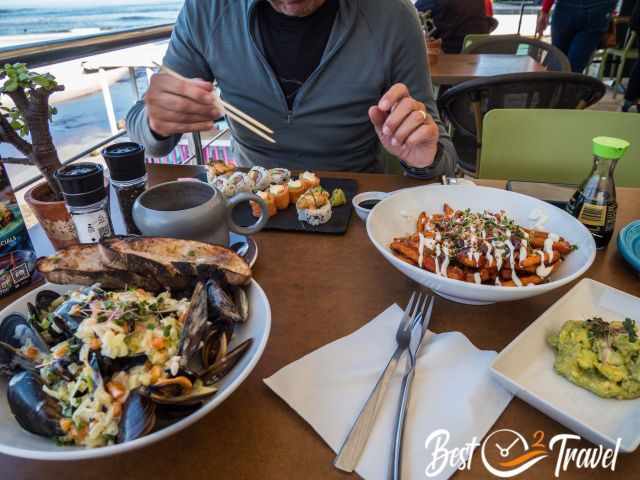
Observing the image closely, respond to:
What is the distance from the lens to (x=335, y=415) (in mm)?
536

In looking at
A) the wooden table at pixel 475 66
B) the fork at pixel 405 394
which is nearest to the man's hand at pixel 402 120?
the fork at pixel 405 394

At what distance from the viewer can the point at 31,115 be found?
771mm

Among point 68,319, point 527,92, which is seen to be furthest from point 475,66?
point 68,319

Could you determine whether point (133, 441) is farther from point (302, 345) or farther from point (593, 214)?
point (593, 214)

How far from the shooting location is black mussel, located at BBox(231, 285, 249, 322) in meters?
0.57

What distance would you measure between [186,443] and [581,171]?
1.45 metres

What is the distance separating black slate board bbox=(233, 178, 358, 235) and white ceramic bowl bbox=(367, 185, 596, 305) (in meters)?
0.14

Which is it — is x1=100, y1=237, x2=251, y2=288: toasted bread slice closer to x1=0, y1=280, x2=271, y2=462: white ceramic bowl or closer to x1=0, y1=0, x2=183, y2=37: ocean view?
x1=0, y1=280, x2=271, y2=462: white ceramic bowl

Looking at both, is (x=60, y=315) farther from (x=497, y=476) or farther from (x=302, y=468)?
(x=497, y=476)

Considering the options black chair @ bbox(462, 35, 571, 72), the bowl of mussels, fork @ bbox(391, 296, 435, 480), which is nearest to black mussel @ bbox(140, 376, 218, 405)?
the bowl of mussels

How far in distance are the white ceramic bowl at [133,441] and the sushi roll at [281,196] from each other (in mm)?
563

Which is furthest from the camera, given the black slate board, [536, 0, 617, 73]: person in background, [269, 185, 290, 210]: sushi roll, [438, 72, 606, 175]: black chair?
[536, 0, 617, 73]: person in background

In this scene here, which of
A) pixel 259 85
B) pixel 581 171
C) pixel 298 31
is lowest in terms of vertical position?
pixel 581 171

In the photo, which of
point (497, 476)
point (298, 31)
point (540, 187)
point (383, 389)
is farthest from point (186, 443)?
point (298, 31)
